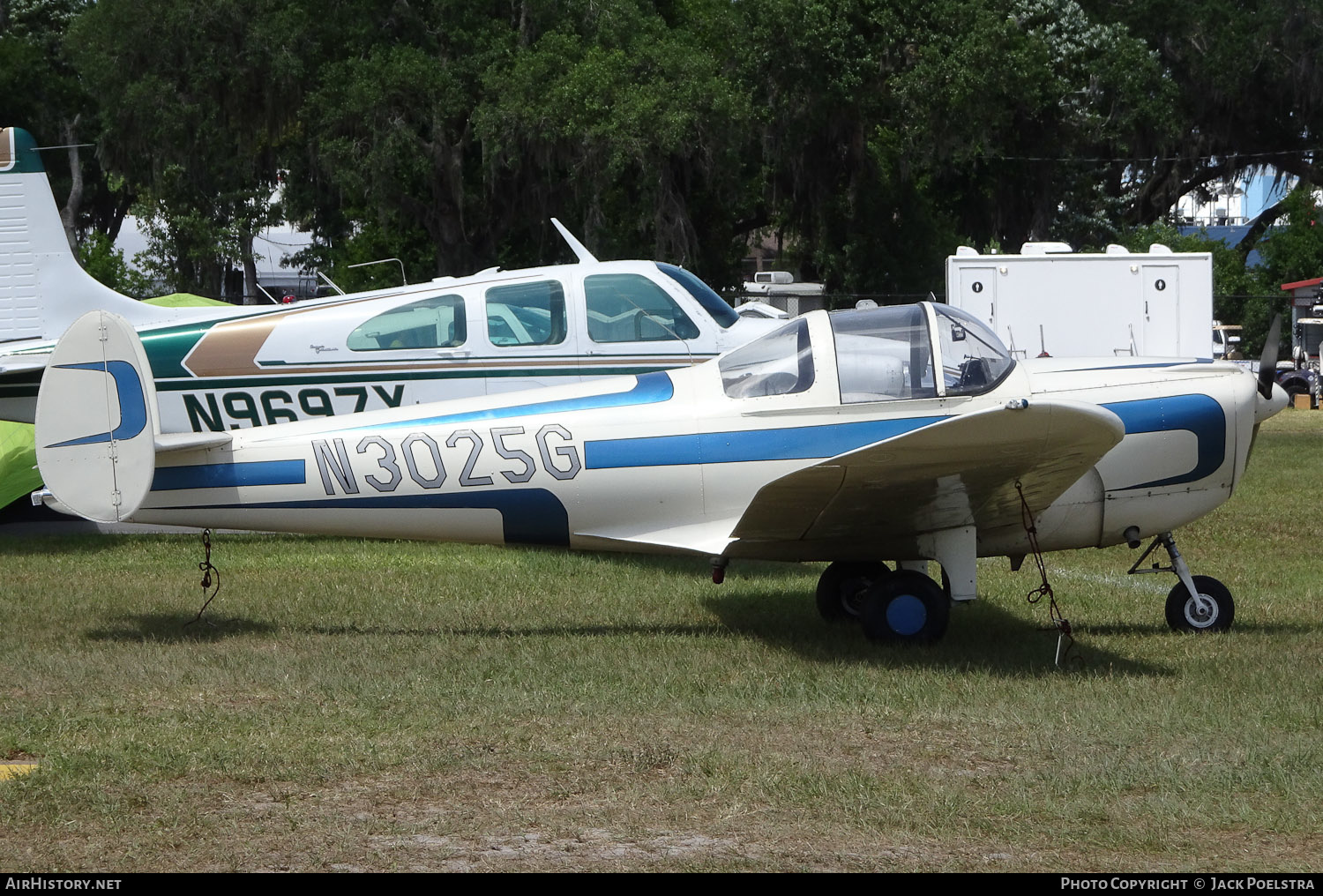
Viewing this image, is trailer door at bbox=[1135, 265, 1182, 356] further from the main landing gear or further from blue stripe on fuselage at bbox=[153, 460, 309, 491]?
blue stripe on fuselage at bbox=[153, 460, 309, 491]

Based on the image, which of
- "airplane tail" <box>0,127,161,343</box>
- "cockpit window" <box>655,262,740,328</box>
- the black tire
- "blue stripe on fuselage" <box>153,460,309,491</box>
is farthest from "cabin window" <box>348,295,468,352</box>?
the black tire

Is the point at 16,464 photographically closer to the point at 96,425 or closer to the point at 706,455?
the point at 96,425

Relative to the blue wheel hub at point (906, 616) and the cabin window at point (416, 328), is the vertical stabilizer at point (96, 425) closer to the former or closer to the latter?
the cabin window at point (416, 328)

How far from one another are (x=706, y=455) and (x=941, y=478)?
137 centimetres

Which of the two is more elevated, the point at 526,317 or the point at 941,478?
the point at 526,317

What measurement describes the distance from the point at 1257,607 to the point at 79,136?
123ft

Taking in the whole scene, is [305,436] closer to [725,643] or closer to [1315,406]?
[725,643]

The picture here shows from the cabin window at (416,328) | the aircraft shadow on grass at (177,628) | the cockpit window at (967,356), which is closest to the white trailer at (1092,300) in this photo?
the cabin window at (416,328)

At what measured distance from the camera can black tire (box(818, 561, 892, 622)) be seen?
27.5 ft

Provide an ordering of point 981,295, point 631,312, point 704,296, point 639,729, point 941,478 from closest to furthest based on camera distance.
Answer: point 639,729 < point 941,478 < point 631,312 < point 704,296 < point 981,295

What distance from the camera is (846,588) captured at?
838 cm

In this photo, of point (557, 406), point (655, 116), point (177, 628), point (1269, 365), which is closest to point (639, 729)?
point (557, 406)

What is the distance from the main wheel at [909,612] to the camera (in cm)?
749

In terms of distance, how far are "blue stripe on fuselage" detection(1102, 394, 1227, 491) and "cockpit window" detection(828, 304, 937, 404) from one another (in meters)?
1.08
